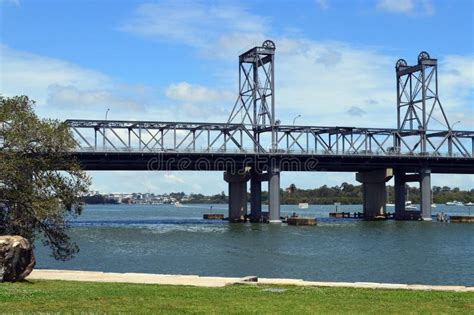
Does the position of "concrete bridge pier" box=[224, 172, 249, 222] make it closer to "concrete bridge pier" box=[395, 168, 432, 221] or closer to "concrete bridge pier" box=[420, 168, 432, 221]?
"concrete bridge pier" box=[395, 168, 432, 221]

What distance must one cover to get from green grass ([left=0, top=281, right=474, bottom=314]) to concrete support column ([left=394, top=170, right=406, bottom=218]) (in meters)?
122

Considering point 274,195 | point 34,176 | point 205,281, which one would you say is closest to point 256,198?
point 274,195

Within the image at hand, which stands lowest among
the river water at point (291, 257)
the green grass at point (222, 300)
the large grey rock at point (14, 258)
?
the river water at point (291, 257)

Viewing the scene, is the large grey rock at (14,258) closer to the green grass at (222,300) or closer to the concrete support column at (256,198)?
the green grass at (222,300)

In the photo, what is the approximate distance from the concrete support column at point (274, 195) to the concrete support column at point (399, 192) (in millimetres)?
35108

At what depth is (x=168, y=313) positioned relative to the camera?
57.9ft

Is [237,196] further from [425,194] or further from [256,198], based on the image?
[425,194]

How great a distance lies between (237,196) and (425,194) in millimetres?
39096

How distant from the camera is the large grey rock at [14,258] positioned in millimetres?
24828

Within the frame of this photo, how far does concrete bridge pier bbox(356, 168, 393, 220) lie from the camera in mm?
142625

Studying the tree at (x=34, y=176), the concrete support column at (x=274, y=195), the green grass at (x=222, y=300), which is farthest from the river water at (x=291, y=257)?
the concrete support column at (x=274, y=195)

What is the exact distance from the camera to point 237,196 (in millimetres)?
134125

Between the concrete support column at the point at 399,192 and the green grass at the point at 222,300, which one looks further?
the concrete support column at the point at 399,192

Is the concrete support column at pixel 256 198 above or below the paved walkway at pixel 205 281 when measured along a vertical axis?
above
